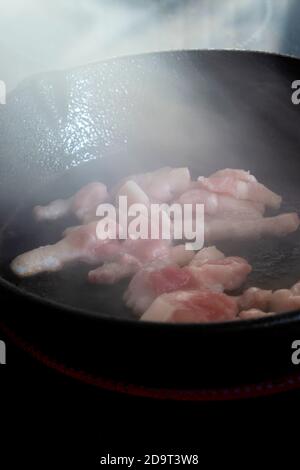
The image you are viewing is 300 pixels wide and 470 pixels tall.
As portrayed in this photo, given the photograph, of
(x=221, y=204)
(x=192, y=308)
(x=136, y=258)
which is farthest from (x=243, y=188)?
(x=192, y=308)

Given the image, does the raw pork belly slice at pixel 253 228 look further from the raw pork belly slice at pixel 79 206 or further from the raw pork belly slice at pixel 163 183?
the raw pork belly slice at pixel 79 206

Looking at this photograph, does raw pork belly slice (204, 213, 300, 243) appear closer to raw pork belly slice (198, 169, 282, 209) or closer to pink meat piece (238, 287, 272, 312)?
raw pork belly slice (198, 169, 282, 209)

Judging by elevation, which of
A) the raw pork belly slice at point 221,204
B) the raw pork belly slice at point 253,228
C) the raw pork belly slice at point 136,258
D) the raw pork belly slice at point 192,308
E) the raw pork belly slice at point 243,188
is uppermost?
the raw pork belly slice at point 243,188

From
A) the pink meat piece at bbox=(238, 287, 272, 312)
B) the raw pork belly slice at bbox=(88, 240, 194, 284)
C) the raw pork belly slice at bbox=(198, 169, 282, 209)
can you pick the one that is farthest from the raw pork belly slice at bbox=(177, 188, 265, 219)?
the pink meat piece at bbox=(238, 287, 272, 312)

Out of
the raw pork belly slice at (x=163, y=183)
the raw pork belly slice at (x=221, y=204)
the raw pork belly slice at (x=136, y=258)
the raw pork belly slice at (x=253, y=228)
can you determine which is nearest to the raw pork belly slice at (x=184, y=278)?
the raw pork belly slice at (x=136, y=258)

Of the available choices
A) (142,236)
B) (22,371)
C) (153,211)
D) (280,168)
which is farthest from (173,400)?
(280,168)

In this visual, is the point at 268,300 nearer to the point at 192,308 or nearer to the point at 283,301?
the point at 283,301
